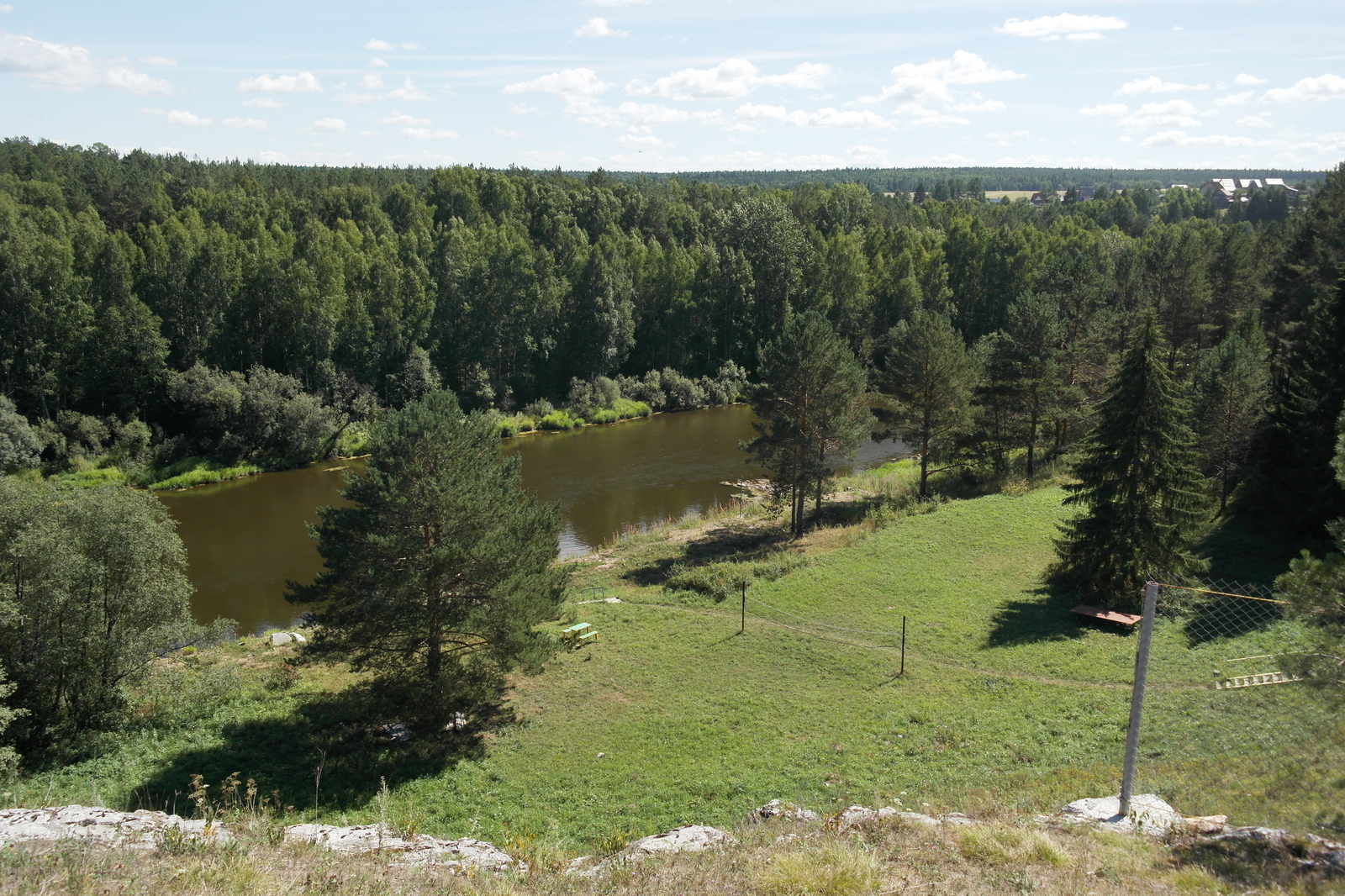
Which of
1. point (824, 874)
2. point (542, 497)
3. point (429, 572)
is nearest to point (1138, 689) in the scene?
point (824, 874)

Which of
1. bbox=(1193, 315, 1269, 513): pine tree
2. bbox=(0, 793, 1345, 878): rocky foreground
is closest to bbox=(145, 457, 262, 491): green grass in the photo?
bbox=(0, 793, 1345, 878): rocky foreground

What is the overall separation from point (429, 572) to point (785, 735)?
7923 mm

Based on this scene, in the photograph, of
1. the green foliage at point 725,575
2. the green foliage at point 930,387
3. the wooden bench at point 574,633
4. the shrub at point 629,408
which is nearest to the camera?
the wooden bench at point 574,633

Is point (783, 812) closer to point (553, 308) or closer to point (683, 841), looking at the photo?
point (683, 841)

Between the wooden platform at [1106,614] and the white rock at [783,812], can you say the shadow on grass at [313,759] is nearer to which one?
the white rock at [783,812]

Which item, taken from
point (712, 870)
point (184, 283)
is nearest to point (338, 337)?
point (184, 283)

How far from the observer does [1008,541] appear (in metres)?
28.9

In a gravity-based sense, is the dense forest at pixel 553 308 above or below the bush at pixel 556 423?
above

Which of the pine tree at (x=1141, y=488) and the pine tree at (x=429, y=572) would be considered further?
the pine tree at (x=1141, y=488)

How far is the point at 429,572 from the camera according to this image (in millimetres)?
17234

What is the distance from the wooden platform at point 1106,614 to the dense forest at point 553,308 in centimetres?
726

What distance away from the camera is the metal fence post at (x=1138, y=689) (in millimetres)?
8906

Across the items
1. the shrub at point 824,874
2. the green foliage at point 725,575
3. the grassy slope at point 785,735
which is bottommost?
the green foliage at point 725,575

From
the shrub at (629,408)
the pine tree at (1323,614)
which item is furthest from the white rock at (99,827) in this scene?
the shrub at (629,408)
